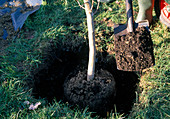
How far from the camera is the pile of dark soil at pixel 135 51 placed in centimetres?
→ 201

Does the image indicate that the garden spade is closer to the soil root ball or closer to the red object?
the soil root ball

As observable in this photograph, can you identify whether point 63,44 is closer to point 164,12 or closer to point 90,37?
point 90,37

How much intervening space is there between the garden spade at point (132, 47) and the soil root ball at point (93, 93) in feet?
1.32

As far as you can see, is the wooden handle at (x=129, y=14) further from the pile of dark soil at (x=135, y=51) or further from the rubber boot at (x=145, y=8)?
the rubber boot at (x=145, y=8)

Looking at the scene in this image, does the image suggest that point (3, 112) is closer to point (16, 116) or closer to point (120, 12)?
point (16, 116)

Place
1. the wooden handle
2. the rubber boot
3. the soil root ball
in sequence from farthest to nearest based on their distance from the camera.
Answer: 1. the rubber boot
2. the soil root ball
3. the wooden handle

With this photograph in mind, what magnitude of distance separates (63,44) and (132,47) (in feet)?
3.78

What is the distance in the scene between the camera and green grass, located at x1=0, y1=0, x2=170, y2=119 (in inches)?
79.9

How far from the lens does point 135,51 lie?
2.06 metres

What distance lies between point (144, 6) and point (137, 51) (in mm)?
894

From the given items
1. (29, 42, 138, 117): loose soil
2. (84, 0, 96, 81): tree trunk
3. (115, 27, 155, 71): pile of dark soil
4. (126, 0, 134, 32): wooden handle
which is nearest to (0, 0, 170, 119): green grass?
(29, 42, 138, 117): loose soil

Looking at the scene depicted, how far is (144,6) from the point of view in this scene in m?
2.60

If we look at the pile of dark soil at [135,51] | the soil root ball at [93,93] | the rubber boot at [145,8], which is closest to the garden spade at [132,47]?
the pile of dark soil at [135,51]

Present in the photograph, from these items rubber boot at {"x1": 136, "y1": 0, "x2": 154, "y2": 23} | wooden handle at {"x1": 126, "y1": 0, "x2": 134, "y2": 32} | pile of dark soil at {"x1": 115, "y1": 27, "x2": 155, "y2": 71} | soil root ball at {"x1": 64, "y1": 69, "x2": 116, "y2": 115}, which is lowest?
soil root ball at {"x1": 64, "y1": 69, "x2": 116, "y2": 115}
